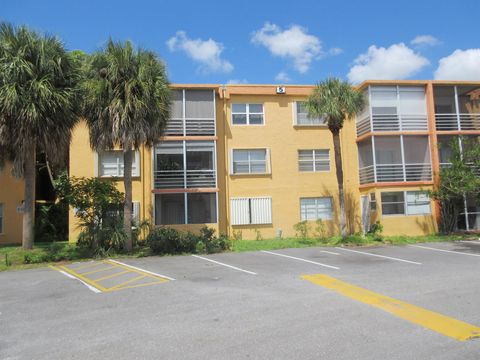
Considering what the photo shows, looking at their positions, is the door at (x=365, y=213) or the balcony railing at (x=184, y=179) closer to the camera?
the balcony railing at (x=184, y=179)

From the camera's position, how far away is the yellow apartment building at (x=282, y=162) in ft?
67.9

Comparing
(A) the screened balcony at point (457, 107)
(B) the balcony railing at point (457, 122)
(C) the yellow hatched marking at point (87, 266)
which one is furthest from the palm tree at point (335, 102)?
(C) the yellow hatched marking at point (87, 266)

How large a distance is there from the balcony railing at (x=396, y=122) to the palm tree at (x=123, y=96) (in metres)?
11.8

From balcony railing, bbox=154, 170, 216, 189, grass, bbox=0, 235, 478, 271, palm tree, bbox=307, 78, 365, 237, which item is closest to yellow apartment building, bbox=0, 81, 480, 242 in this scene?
balcony railing, bbox=154, 170, 216, 189

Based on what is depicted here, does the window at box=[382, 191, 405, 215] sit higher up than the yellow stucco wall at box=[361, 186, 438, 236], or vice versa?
the window at box=[382, 191, 405, 215]

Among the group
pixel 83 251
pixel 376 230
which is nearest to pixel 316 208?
pixel 376 230

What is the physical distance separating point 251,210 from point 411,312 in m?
14.6

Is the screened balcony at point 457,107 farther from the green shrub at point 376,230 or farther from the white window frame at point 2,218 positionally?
the white window frame at point 2,218

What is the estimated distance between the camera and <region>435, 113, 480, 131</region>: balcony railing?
22203 mm

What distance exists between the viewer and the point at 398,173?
70.2 ft

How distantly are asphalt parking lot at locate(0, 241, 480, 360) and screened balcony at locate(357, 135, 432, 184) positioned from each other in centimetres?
869

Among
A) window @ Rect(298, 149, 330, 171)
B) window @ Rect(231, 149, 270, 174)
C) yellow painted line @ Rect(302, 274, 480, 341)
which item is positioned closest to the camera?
yellow painted line @ Rect(302, 274, 480, 341)

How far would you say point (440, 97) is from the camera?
23.6 metres

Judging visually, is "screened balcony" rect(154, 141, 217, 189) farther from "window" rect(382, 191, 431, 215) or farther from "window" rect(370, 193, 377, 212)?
"window" rect(382, 191, 431, 215)
